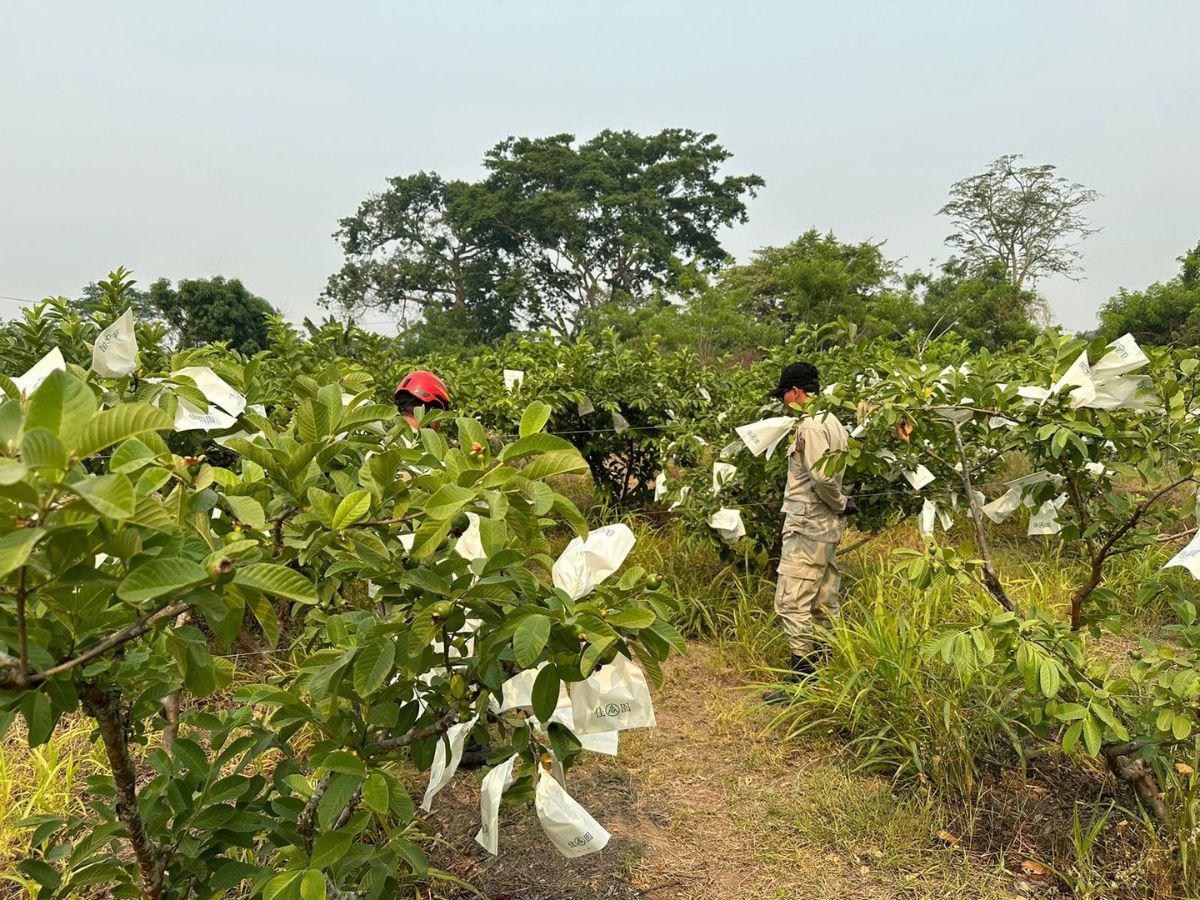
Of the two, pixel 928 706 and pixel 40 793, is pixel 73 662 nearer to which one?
pixel 40 793

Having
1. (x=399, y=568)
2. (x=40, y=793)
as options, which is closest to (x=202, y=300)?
(x=40, y=793)

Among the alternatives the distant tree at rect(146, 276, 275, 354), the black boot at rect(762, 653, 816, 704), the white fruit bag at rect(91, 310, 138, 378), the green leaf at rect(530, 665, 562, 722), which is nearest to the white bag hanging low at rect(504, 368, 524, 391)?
the black boot at rect(762, 653, 816, 704)

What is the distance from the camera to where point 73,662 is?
2.24 ft

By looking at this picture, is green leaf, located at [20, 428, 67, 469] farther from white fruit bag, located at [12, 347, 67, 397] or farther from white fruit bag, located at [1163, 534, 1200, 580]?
white fruit bag, located at [1163, 534, 1200, 580]

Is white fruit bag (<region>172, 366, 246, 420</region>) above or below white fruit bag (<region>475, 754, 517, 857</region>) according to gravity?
above

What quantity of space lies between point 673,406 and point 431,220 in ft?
97.9

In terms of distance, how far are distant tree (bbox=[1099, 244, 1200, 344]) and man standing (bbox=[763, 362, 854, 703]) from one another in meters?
13.7

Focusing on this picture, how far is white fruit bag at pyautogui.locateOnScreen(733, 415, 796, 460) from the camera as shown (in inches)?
116

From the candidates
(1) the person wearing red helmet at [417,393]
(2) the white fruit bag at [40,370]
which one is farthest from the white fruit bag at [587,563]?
(1) the person wearing red helmet at [417,393]

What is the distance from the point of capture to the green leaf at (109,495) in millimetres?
520

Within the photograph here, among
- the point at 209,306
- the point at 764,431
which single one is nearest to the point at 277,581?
the point at 764,431

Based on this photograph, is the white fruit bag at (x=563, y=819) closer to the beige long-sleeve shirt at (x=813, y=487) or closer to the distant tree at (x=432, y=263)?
the beige long-sleeve shirt at (x=813, y=487)

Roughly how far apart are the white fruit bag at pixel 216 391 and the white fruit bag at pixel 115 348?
4.1 inches

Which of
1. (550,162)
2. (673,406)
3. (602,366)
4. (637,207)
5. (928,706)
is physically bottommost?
(928,706)
